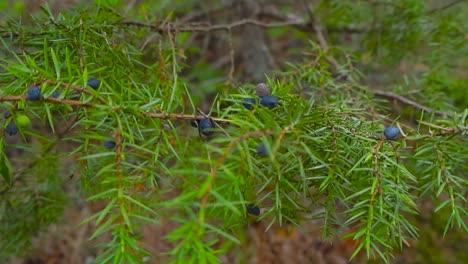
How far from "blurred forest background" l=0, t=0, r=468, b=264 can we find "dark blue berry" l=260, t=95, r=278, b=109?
0.64 metres

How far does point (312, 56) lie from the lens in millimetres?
2408

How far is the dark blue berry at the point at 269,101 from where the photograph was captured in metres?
1.08

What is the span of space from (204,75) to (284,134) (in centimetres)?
243

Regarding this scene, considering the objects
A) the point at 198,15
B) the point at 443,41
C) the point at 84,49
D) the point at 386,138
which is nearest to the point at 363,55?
the point at 443,41

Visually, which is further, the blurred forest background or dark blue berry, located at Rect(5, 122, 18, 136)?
the blurred forest background

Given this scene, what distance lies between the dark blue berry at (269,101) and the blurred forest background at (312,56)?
0.64 meters

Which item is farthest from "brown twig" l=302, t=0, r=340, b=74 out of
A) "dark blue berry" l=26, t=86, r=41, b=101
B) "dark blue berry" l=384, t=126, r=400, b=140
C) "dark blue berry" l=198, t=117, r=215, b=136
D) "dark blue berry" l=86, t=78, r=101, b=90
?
"dark blue berry" l=26, t=86, r=41, b=101

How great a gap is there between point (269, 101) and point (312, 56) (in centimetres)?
141

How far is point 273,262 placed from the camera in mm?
3150

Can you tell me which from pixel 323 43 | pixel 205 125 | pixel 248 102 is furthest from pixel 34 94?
pixel 323 43

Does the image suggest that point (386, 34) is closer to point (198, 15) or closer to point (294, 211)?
point (198, 15)

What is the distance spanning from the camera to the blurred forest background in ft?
6.52

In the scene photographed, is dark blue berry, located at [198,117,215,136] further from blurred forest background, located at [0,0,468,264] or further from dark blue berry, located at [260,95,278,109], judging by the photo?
blurred forest background, located at [0,0,468,264]

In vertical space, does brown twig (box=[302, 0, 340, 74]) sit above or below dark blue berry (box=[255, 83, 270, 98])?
below
